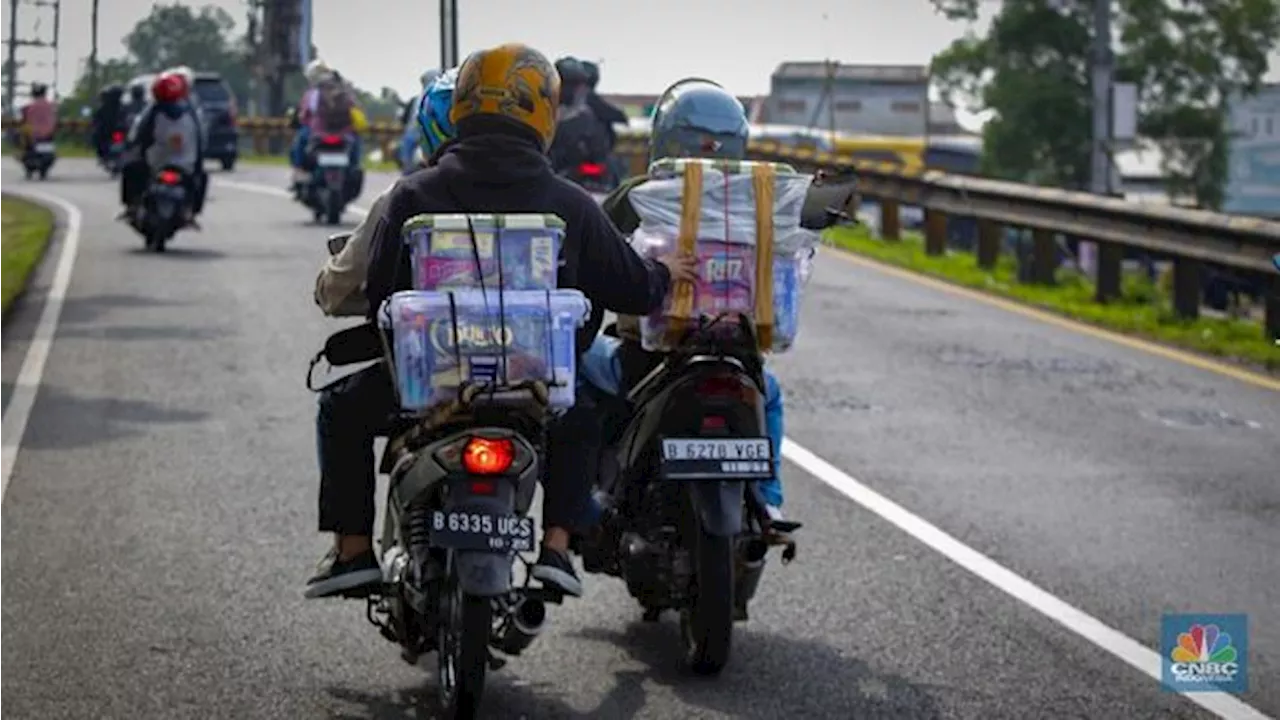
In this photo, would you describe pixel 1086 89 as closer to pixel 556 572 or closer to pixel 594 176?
pixel 594 176

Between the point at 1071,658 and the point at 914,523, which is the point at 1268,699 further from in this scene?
the point at 914,523

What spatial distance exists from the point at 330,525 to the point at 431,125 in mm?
1332

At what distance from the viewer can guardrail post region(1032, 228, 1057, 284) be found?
2525 centimetres

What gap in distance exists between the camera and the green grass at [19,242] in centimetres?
2275

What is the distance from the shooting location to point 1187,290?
859 inches

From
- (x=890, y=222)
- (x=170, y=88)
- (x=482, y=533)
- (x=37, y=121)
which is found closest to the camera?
(x=482, y=533)

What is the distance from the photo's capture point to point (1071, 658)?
9.12 meters

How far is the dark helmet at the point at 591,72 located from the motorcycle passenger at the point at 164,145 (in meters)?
4.85

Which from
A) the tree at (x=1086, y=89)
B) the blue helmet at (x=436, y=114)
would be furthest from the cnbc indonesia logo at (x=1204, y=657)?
the tree at (x=1086, y=89)

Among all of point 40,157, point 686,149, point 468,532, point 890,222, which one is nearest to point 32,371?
point 686,149

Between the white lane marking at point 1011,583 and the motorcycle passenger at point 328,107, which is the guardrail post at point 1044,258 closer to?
the motorcycle passenger at point 328,107

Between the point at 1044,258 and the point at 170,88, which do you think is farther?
the point at 170,88

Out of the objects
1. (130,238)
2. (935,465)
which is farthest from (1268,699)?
(130,238)

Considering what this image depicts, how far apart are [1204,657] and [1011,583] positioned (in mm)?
1204
